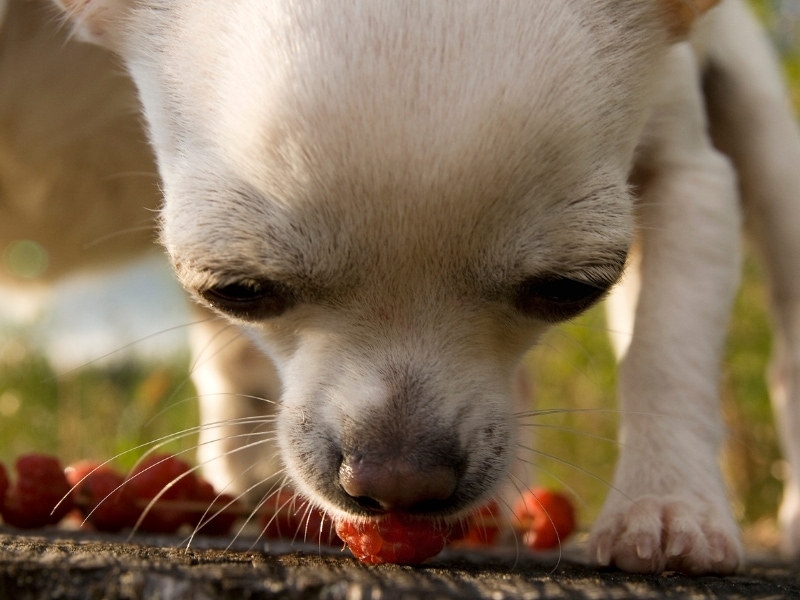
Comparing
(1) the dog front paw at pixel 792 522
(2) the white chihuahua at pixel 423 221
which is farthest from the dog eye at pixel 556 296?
(1) the dog front paw at pixel 792 522

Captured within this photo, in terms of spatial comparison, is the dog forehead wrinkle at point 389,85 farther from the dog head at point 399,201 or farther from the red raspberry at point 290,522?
the red raspberry at point 290,522

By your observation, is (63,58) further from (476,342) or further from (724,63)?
(724,63)

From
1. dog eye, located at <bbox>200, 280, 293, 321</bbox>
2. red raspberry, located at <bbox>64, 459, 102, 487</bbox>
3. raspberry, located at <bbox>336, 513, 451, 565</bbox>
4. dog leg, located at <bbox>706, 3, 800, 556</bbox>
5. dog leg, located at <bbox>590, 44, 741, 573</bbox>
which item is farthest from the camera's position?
dog leg, located at <bbox>706, 3, 800, 556</bbox>

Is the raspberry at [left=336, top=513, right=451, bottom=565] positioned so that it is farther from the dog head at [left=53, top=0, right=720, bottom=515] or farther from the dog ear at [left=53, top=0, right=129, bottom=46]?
the dog ear at [left=53, top=0, right=129, bottom=46]

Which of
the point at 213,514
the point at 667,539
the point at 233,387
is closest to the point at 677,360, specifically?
the point at 667,539

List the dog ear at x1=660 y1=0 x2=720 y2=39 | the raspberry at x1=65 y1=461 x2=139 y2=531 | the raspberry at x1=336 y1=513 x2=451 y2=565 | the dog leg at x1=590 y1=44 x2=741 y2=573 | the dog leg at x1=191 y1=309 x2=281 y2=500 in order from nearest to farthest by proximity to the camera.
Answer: the raspberry at x1=336 y1=513 x2=451 y2=565
the dog leg at x1=590 y1=44 x2=741 y2=573
the dog ear at x1=660 y1=0 x2=720 y2=39
the raspberry at x1=65 y1=461 x2=139 y2=531
the dog leg at x1=191 y1=309 x2=281 y2=500

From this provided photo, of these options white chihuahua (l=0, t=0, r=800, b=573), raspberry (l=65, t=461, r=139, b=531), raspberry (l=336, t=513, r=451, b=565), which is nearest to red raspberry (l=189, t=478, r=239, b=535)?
raspberry (l=65, t=461, r=139, b=531)

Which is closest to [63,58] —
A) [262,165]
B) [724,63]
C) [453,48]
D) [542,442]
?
[262,165]

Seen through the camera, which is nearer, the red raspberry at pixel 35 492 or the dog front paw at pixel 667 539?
the dog front paw at pixel 667 539
